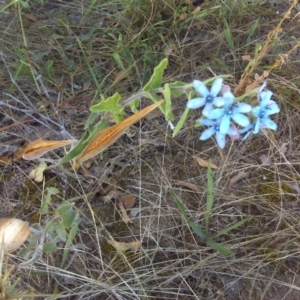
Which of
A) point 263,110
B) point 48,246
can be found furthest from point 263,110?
point 48,246

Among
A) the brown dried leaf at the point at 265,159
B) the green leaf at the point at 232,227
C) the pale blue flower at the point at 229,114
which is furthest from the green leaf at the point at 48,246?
the brown dried leaf at the point at 265,159

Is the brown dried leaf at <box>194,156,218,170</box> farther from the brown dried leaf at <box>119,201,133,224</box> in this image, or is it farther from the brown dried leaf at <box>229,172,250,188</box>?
the brown dried leaf at <box>119,201,133,224</box>

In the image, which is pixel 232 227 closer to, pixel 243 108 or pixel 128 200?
pixel 128 200

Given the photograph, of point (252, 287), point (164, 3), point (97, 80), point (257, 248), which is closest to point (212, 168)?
point (257, 248)

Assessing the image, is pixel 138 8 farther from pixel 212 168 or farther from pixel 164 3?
pixel 212 168

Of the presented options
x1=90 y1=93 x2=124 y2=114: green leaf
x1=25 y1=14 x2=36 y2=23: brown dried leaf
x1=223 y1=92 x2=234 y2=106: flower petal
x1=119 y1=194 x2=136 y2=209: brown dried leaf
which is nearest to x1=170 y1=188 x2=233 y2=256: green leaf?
x1=119 y1=194 x2=136 y2=209: brown dried leaf

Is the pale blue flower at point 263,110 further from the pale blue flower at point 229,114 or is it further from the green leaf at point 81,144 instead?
the green leaf at point 81,144

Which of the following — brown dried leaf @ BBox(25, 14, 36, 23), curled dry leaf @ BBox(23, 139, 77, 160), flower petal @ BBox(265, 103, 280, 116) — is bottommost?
brown dried leaf @ BBox(25, 14, 36, 23)
